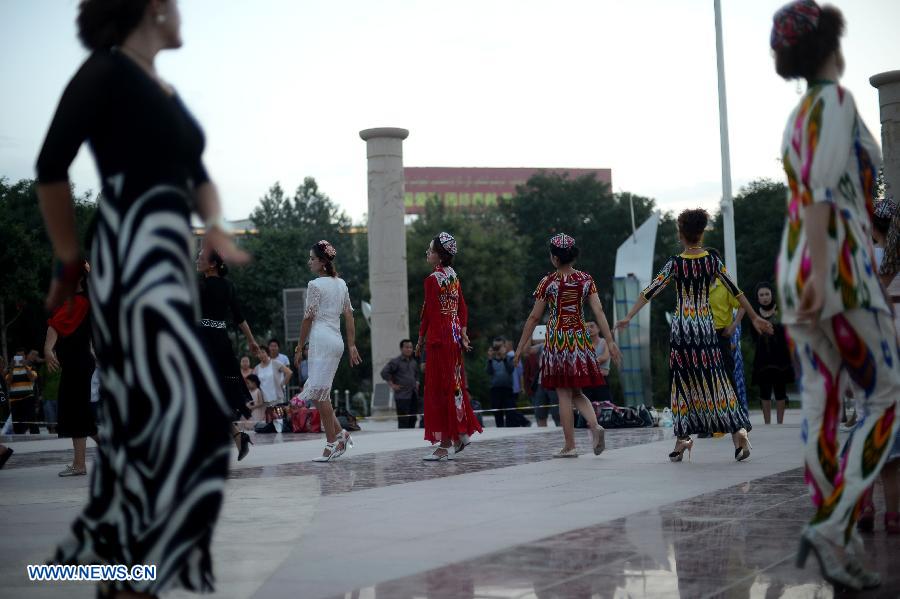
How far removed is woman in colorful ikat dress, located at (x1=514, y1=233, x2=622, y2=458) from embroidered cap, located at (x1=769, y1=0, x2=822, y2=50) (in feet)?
20.3

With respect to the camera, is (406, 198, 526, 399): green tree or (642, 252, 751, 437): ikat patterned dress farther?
(406, 198, 526, 399): green tree

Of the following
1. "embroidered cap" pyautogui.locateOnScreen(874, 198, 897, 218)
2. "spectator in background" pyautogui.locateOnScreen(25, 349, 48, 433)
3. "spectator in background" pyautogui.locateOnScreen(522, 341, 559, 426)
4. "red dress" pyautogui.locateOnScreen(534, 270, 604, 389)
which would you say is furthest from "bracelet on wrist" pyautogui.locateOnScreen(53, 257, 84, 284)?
"spectator in background" pyautogui.locateOnScreen(25, 349, 48, 433)

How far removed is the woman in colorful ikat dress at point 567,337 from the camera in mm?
10617

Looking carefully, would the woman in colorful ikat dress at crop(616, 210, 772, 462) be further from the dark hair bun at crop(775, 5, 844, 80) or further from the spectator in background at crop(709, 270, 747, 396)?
the dark hair bun at crop(775, 5, 844, 80)

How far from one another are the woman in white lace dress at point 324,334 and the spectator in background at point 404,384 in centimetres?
887

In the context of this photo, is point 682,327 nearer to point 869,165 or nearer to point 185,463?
point 869,165

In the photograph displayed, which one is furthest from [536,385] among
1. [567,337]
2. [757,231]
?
[757,231]

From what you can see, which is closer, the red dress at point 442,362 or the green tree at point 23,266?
the red dress at point 442,362

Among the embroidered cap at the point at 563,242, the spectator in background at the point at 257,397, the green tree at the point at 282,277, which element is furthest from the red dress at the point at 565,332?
the green tree at the point at 282,277

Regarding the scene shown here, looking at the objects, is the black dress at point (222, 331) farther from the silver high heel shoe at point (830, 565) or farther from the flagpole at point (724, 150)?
the flagpole at point (724, 150)

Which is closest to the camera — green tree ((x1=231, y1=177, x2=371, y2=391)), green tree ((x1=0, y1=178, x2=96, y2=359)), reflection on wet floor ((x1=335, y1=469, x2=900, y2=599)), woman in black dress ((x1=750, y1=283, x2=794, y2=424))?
reflection on wet floor ((x1=335, y1=469, x2=900, y2=599))

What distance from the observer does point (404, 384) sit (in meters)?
20.6

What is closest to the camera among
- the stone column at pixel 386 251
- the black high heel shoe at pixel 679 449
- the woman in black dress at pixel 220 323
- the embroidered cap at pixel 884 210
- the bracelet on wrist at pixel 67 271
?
the bracelet on wrist at pixel 67 271

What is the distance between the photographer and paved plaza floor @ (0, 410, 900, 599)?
442cm
